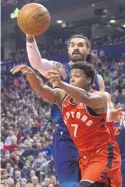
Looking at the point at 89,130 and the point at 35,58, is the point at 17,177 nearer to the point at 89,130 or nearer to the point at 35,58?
the point at 35,58

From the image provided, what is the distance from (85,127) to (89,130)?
0.04 meters

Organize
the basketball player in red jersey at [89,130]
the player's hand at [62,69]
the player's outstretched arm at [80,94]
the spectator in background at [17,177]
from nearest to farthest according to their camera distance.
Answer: the player's outstretched arm at [80,94], the basketball player in red jersey at [89,130], the player's hand at [62,69], the spectator in background at [17,177]

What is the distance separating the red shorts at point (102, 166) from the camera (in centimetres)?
427

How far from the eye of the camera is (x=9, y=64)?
81.8 ft

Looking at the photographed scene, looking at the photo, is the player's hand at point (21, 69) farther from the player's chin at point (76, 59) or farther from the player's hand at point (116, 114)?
the player's chin at point (76, 59)

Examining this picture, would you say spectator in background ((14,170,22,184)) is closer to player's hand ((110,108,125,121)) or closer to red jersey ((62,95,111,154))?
red jersey ((62,95,111,154))

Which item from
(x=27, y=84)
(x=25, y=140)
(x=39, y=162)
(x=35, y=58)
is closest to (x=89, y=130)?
(x=35, y=58)

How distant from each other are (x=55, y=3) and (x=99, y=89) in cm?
1885

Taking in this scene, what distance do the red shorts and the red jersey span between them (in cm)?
→ 6

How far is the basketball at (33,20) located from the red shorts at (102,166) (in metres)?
1.34

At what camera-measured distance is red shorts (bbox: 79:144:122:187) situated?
4273 mm

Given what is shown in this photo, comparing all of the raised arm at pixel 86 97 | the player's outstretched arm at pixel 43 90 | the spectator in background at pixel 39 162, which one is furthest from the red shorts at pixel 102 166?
the spectator in background at pixel 39 162

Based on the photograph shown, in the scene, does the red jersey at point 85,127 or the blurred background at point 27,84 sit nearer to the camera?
the red jersey at point 85,127

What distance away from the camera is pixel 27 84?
72.6 ft
